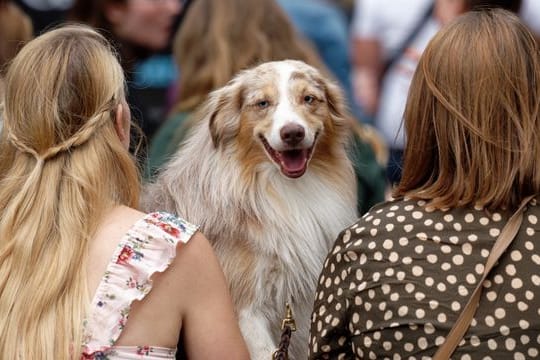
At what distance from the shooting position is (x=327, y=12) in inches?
249

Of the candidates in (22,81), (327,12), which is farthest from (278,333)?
(327,12)

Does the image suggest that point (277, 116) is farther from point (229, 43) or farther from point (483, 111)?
point (229, 43)

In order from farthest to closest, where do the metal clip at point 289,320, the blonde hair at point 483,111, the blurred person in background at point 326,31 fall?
the blurred person in background at point 326,31 < the metal clip at point 289,320 < the blonde hair at point 483,111

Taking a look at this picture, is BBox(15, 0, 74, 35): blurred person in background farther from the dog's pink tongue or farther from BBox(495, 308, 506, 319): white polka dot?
BBox(495, 308, 506, 319): white polka dot

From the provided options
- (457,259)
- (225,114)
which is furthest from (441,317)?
(225,114)

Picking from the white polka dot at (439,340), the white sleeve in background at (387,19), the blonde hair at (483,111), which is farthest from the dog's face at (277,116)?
the white sleeve in background at (387,19)

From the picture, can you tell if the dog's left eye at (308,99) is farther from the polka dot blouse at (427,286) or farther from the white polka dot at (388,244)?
the white polka dot at (388,244)

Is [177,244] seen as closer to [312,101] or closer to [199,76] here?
[312,101]

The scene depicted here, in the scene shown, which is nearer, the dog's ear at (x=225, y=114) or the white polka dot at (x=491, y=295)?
the white polka dot at (x=491, y=295)

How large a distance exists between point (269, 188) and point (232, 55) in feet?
4.21

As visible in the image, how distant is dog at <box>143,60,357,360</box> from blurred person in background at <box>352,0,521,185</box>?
2.22 metres

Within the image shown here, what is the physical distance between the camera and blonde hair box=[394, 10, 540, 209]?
2529mm

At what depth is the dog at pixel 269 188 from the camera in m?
3.33

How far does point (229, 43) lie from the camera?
4660 millimetres
